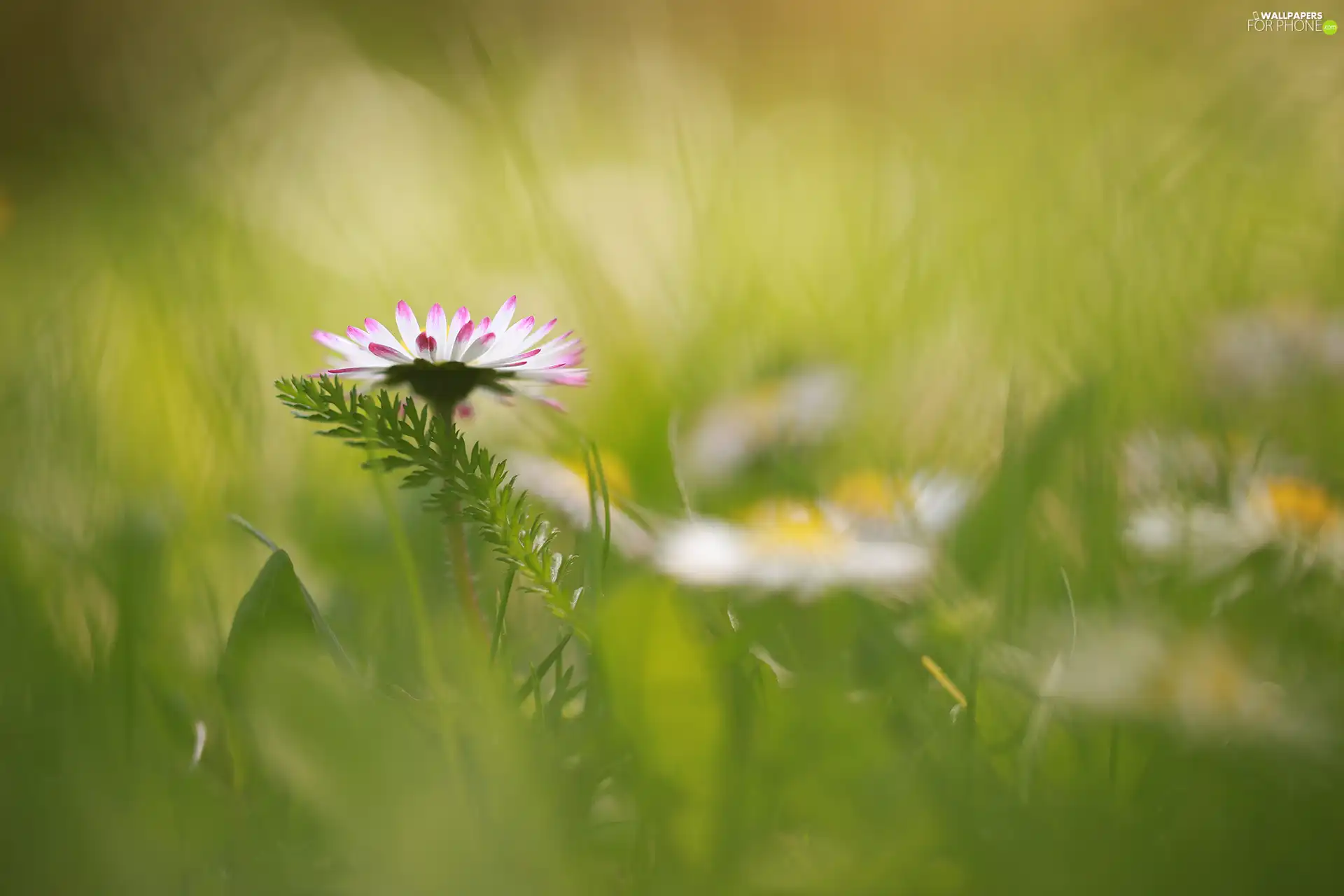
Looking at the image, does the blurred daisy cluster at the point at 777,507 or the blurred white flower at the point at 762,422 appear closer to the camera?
the blurred daisy cluster at the point at 777,507

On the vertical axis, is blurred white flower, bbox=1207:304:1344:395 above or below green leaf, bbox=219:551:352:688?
above

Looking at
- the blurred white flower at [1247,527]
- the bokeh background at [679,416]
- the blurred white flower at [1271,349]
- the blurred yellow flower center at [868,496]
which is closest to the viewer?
the bokeh background at [679,416]

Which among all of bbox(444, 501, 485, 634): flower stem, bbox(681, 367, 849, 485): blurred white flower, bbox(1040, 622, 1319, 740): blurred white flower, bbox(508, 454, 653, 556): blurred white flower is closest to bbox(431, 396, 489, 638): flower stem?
bbox(444, 501, 485, 634): flower stem

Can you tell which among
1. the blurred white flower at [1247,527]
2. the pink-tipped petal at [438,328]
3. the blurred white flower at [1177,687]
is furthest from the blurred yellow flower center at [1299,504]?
the pink-tipped petal at [438,328]

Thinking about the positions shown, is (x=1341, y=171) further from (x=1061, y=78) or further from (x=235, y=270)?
(x=235, y=270)

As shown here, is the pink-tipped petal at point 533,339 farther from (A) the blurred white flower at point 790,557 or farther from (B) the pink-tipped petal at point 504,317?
(A) the blurred white flower at point 790,557

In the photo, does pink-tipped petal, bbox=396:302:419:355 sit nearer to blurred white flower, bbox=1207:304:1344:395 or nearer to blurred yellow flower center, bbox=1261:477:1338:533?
blurred yellow flower center, bbox=1261:477:1338:533
